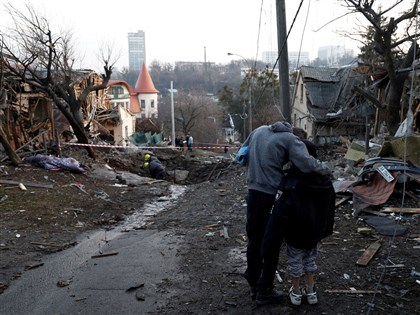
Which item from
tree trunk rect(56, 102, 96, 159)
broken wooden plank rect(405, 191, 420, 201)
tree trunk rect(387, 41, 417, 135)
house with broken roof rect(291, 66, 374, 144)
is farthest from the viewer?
house with broken roof rect(291, 66, 374, 144)

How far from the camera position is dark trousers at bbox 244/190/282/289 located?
3.92 m

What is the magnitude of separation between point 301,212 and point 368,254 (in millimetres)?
2135

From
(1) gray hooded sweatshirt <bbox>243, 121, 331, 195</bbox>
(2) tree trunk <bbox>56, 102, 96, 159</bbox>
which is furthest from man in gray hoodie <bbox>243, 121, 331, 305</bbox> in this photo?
(2) tree trunk <bbox>56, 102, 96, 159</bbox>

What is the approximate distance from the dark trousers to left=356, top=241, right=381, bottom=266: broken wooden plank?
1.66m

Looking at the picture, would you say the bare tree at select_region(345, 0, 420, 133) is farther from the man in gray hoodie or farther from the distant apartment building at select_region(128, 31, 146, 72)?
the distant apartment building at select_region(128, 31, 146, 72)

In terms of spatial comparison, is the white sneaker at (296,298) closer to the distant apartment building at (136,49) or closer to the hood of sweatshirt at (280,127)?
the hood of sweatshirt at (280,127)

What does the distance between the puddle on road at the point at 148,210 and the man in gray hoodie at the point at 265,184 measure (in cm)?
452

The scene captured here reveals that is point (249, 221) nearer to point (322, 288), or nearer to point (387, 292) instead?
point (322, 288)

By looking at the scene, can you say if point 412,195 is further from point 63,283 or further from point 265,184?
point 63,283

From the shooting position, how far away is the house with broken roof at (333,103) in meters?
21.6

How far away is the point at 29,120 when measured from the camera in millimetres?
16547

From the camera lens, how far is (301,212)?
377 cm

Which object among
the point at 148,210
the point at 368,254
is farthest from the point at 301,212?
the point at 148,210

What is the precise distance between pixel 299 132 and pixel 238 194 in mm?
6718
